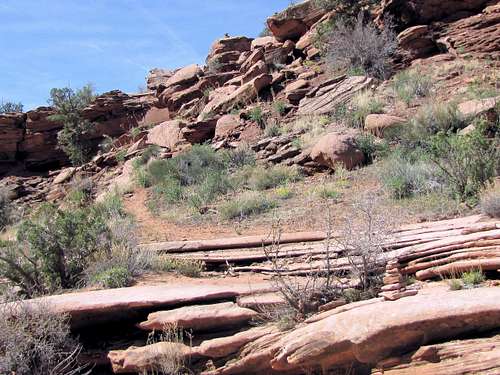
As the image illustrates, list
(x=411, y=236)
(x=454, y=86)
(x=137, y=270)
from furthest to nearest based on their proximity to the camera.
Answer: (x=454, y=86)
(x=137, y=270)
(x=411, y=236)

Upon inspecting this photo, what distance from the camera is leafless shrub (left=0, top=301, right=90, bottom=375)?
536cm

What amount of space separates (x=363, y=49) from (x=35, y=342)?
1596 cm

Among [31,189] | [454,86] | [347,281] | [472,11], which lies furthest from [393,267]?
[31,189]

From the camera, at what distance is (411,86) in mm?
16172

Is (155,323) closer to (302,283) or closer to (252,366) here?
(252,366)

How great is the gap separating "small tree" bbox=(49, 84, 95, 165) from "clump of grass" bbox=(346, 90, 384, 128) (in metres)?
16.0

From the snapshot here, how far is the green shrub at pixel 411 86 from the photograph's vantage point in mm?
15742

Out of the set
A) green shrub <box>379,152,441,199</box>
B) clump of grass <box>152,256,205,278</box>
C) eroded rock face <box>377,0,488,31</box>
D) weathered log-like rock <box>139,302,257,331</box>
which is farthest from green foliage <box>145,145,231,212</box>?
eroded rock face <box>377,0,488,31</box>

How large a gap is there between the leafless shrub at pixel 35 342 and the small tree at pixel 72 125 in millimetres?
22397

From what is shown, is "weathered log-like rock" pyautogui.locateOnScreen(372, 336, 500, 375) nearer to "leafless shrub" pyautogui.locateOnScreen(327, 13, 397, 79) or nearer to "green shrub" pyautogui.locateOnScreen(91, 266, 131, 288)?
"green shrub" pyautogui.locateOnScreen(91, 266, 131, 288)

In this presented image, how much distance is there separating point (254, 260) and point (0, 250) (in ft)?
12.4

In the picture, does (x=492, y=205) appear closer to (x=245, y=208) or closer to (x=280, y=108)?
(x=245, y=208)

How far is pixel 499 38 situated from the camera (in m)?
17.5

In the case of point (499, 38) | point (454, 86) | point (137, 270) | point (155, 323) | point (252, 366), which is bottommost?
point (252, 366)
